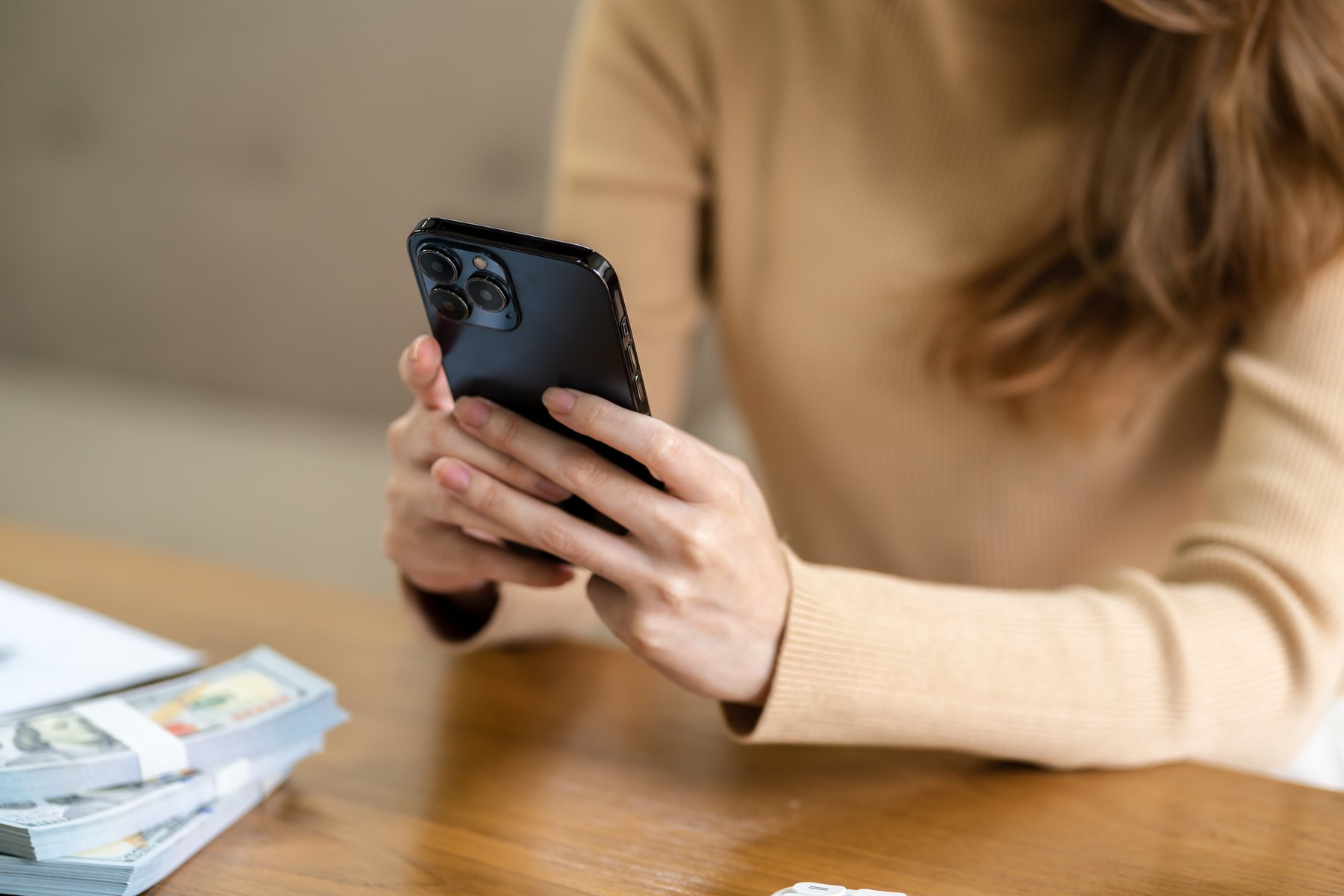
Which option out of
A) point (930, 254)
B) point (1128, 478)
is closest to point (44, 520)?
point (930, 254)

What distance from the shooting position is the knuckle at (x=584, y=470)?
50 cm

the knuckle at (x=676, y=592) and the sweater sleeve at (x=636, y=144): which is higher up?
the sweater sleeve at (x=636, y=144)

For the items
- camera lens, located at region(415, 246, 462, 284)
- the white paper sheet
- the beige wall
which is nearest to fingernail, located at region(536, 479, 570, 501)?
camera lens, located at region(415, 246, 462, 284)

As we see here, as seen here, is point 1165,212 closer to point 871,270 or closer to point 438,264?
point 871,270

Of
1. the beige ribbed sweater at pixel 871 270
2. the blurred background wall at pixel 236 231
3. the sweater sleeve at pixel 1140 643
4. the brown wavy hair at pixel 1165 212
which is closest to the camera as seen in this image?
the sweater sleeve at pixel 1140 643

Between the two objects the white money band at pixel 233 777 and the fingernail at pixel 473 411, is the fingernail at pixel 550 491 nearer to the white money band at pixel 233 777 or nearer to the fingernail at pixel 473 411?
the fingernail at pixel 473 411

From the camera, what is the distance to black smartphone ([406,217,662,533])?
1.51 ft

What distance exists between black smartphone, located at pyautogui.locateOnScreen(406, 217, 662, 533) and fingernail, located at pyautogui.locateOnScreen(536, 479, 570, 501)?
0.03m

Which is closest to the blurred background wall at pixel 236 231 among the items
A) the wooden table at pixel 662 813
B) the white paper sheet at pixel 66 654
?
the white paper sheet at pixel 66 654

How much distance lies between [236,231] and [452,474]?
1.32 m

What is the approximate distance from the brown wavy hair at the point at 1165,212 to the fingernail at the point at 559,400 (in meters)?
0.40

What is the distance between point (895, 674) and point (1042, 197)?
1.42 ft

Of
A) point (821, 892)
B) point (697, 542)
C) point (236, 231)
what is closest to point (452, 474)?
point (697, 542)

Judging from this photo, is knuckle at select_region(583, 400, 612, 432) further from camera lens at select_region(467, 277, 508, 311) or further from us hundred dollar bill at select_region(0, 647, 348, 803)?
us hundred dollar bill at select_region(0, 647, 348, 803)
